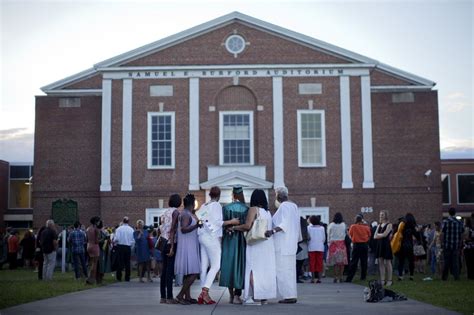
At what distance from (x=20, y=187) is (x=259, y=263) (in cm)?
4727

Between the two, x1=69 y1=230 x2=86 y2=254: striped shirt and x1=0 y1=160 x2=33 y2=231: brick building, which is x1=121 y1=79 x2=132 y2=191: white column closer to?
x1=69 y1=230 x2=86 y2=254: striped shirt

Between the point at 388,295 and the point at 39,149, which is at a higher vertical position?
the point at 39,149

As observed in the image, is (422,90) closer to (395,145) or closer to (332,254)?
(395,145)

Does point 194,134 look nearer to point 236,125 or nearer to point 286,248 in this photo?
point 236,125

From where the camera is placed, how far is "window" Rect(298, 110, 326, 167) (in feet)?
111

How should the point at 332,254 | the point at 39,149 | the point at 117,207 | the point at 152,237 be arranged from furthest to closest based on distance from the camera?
the point at 39,149 → the point at 117,207 → the point at 152,237 → the point at 332,254

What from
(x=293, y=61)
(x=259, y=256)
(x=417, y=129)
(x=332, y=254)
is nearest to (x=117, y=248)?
(x=332, y=254)

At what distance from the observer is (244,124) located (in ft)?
112

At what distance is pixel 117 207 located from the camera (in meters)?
33.8

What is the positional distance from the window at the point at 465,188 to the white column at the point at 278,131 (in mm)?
27713

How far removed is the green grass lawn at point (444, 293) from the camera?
488 inches

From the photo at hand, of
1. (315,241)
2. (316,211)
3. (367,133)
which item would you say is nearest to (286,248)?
(315,241)

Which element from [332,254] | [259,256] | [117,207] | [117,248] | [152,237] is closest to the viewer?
[259,256]

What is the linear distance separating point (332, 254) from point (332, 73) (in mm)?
15759
